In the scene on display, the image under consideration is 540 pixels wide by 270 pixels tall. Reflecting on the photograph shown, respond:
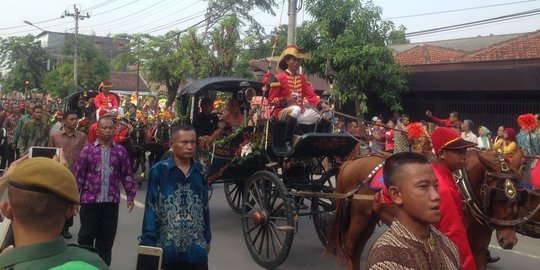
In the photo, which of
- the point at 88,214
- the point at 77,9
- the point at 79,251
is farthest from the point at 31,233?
the point at 77,9

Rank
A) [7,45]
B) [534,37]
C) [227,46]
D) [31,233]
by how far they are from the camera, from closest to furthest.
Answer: [31,233] → [534,37] → [227,46] → [7,45]

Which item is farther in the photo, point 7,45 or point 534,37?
point 7,45

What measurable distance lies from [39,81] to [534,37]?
128 ft

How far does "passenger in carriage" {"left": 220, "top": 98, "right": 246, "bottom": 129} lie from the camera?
9.03m

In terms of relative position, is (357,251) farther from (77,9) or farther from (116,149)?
(77,9)

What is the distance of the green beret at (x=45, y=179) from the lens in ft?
6.49

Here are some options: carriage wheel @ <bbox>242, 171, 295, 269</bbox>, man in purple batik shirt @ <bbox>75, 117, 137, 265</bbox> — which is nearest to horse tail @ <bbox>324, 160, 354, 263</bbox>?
carriage wheel @ <bbox>242, 171, 295, 269</bbox>

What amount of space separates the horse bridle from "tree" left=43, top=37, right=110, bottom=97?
35117 mm

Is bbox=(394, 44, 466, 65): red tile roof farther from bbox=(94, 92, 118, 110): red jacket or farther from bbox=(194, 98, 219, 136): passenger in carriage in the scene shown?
bbox=(194, 98, 219, 136): passenger in carriage

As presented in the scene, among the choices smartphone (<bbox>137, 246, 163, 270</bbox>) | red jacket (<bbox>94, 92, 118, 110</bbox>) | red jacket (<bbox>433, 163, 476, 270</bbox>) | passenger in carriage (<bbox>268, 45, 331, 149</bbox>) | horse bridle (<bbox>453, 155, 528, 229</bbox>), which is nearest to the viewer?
smartphone (<bbox>137, 246, 163, 270</bbox>)

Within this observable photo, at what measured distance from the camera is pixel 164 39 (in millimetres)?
29609

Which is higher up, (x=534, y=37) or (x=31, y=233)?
(x=534, y=37)

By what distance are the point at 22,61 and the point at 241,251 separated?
43.5 m

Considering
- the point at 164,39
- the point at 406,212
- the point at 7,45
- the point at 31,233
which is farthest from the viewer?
the point at 7,45
